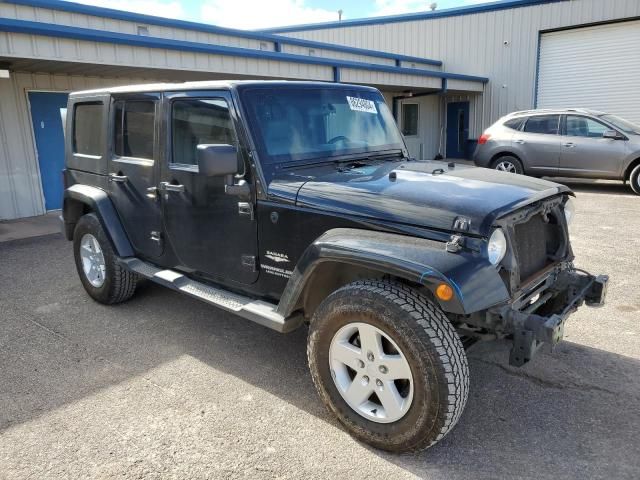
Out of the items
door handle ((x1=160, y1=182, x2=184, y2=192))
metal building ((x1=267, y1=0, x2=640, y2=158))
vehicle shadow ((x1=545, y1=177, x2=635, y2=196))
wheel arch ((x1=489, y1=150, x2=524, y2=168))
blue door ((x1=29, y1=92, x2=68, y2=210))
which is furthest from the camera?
metal building ((x1=267, y1=0, x2=640, y2=158))

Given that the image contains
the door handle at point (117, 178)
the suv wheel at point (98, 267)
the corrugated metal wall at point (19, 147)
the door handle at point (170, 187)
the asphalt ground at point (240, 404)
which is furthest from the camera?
the corrugated metal wall at point (19, 147)

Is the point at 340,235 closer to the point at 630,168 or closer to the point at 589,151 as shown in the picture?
the point at 589,151

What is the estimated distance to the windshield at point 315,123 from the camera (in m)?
3.27

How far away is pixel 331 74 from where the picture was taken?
12578 mm

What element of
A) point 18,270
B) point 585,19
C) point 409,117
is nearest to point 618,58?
point 585,19

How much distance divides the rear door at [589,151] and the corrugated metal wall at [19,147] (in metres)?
10.2

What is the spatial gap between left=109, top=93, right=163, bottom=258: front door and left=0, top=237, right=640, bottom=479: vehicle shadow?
74cm

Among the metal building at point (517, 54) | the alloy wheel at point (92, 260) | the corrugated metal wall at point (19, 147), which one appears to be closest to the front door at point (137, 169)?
the alloy wheel at point (92, 260)

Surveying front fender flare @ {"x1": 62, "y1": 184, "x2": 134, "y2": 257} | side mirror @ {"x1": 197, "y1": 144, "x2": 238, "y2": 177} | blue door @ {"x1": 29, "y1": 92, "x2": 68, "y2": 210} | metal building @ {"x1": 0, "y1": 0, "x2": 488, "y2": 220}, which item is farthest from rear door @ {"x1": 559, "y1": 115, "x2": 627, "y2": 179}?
blue door @ {"x1": 29, "y1": 92, "x2": 68, "y2": 210}

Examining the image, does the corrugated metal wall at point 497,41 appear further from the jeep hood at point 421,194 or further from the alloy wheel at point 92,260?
the alloy wheel at point 92,260

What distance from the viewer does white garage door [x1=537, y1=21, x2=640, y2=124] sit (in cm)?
1553

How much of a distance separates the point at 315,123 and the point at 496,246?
1575 millimetres

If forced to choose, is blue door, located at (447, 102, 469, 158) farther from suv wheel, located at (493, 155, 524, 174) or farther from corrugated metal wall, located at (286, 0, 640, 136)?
suv wheel, located at (493, 155, 524, 174)

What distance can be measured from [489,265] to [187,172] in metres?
2.20
